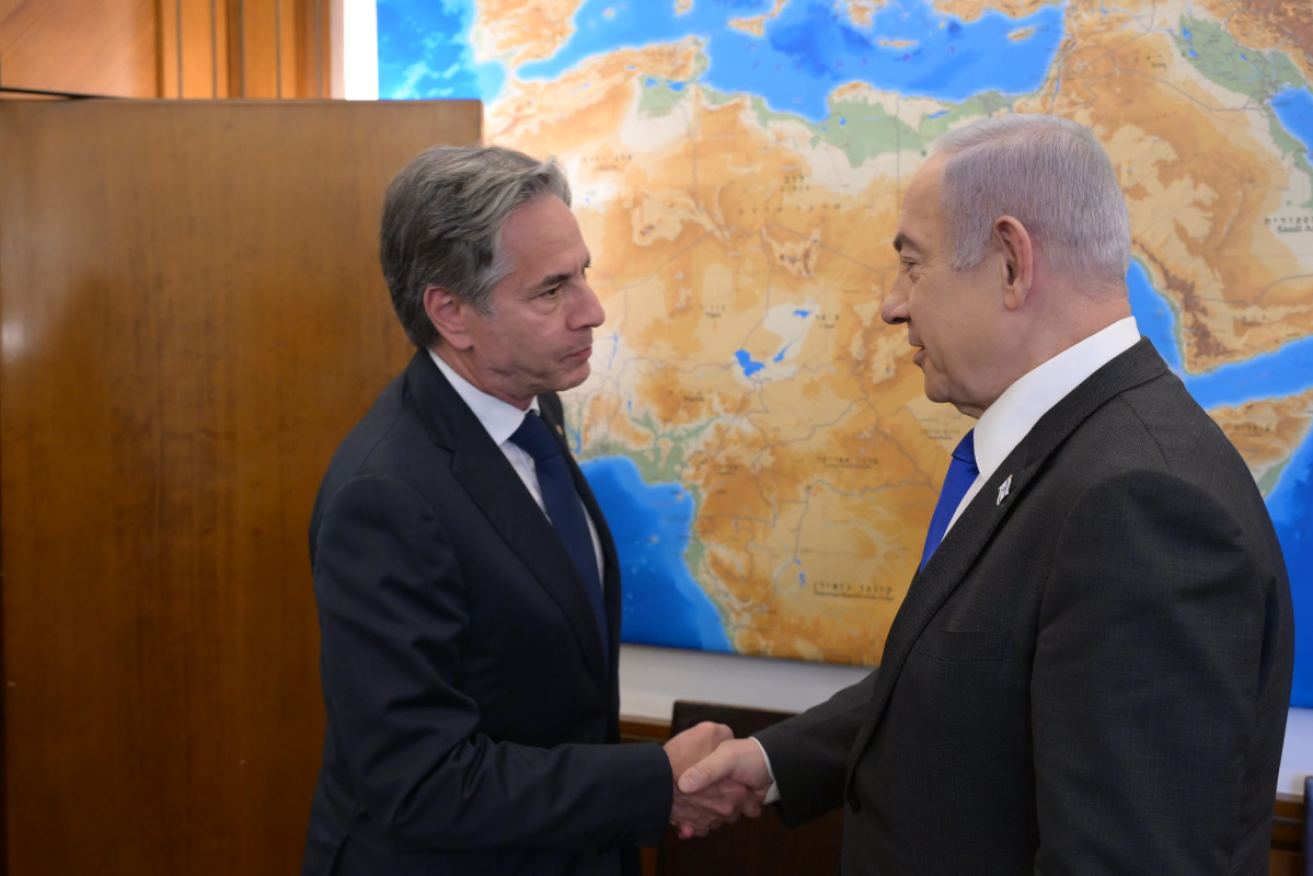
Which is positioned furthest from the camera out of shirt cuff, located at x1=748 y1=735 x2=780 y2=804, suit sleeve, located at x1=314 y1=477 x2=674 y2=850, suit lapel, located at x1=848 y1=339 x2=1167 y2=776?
shirt cuff, located at x1=748 y1=735 x2=780 y2=804

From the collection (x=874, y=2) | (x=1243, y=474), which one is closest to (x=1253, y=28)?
(x=874, y=2)

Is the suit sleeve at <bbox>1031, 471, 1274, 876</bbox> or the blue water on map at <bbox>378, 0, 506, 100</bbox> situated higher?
the blue water on map at <bbox>378, 0, 506, 100</bbox>

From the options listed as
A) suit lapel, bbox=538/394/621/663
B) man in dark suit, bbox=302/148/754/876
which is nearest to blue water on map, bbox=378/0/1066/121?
man in dark suit, bbox=302/148/754/876

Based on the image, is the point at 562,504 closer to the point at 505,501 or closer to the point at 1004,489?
the point at 505,501

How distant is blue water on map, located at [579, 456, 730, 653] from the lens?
239 centimetres

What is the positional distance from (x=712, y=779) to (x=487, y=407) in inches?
28.4

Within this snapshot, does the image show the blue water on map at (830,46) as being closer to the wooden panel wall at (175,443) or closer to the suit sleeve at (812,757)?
the wooden panel wall at (175,443)

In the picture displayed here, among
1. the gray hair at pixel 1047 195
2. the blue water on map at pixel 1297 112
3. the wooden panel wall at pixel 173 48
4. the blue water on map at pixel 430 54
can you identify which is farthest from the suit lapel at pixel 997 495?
the wooden panel wall at pixel 173 48

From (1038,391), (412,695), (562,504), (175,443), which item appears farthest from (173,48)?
(1038,391)

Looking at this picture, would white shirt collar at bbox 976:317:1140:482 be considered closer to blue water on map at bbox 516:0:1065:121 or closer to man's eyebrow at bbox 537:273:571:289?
man's eyebrow at bbox 537:273:571:289

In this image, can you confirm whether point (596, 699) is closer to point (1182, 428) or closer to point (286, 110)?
point (1182, 428)

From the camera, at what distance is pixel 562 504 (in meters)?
1.66


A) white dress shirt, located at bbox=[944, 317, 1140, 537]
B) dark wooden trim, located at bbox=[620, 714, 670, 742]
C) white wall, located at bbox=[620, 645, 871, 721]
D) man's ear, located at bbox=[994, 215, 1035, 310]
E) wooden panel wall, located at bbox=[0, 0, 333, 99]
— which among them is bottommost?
dark wooden trim, located at bbox=[620, 714, 670, 742]

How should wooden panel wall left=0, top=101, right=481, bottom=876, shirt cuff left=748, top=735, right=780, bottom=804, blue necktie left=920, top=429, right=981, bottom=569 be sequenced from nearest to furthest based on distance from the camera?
1. blue necktie left=920, top=429, right=981, bottom=569
2. shirt cuff left=748, top=735, right=780, bottom=804
3. wooden panel wall left=0, top=101, right=481, bottom=876
